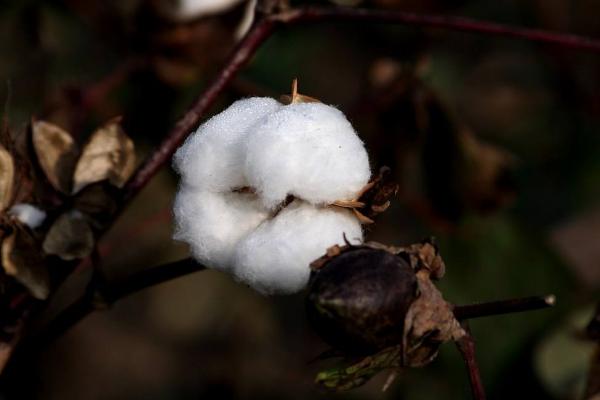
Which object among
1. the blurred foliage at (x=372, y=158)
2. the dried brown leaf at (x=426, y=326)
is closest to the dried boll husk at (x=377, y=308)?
the dried brown leaf at (x=426, y=326)

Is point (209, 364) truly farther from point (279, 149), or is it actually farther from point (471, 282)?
point (279, 149)

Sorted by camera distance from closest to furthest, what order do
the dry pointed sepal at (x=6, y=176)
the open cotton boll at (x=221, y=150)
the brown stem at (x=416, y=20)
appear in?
the open cotton boll at (x=221, y=150), the dry pointed sepal at (x=6, y=176), the brown stem at (x=416, y=20)

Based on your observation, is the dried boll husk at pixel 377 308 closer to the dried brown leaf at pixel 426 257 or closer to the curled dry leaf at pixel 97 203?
the dried brown leaf at pixel 426 257

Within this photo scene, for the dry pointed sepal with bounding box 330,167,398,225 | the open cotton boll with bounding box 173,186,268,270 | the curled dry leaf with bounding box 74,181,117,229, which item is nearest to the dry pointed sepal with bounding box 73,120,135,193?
the curled dry leaf with bounding box 74,181,117,229

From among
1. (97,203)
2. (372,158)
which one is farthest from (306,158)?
(372,158)

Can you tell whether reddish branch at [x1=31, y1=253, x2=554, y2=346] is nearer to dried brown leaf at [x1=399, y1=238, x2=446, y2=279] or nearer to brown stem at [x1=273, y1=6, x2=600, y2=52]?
dried brown leaf at [x1=399, y1=238, x2=446, y2=279]

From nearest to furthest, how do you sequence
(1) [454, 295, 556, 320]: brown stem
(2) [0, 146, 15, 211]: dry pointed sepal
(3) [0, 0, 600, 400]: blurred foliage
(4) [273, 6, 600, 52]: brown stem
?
(1) [454, 295, 556, 320]: brown stem
(2) [0, 146, 15, 211]: dry pointed sepal
(4) [273, 6, 600, 52]: brown stem
(3) [0, 0, 600, 400]: blurred foliage
